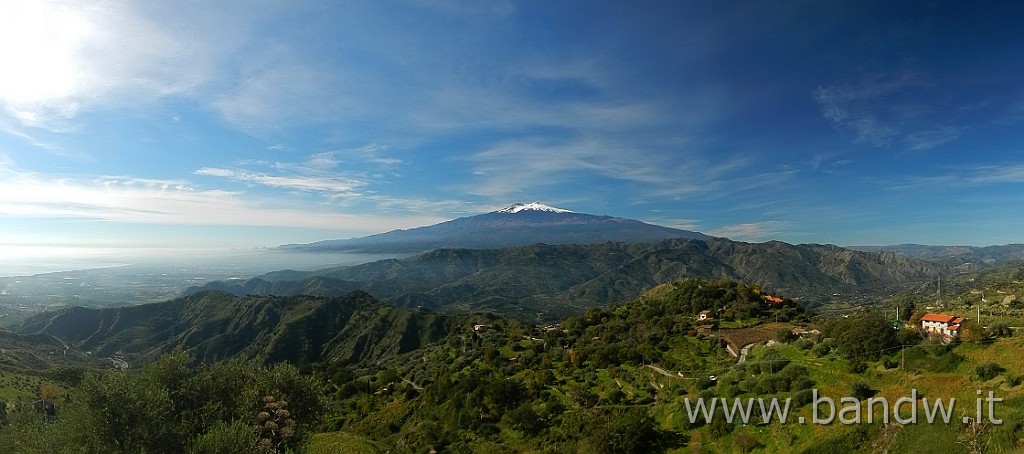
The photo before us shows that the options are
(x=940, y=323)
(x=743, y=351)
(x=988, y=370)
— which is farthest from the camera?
(x=743, y=351)

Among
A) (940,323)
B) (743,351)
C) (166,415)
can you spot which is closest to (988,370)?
(940,323)

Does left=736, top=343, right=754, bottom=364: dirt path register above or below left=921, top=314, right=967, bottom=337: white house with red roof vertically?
below

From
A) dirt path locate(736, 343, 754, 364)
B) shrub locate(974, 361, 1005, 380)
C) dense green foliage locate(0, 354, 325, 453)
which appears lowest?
dirt path locate(736, 343, 754, 364)

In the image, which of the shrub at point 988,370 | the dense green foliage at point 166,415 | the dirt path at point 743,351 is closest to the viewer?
the dense green foliage at point 166,415

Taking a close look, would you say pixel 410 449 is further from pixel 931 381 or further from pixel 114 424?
pixel 931 381

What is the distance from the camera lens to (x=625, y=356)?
139ft

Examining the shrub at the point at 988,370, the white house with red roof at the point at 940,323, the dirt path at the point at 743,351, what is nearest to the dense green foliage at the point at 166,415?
the shrub at the point at 988,370

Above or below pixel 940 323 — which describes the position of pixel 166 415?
below

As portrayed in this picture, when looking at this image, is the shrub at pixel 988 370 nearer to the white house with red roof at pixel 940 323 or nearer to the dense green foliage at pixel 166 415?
the white house with red roof at pixel 940 323

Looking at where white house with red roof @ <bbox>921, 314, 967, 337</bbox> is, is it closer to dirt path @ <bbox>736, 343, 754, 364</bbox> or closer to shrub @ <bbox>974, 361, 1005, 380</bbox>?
shrub @ <bbox>974, 361, 1005, 380</bbox>

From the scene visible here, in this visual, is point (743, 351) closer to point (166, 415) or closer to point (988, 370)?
point (988, 370)

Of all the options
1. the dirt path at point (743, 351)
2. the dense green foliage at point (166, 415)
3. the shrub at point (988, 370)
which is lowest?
the dirt path at point (743, 351)

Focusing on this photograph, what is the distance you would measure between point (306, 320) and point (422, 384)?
152463 millimetres

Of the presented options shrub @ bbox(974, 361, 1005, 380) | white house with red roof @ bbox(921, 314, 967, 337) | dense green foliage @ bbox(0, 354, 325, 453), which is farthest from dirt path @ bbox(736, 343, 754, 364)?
dense green foliage @ bbox(0, 354, 325, 453)
